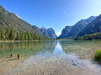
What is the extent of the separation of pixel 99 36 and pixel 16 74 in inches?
8462

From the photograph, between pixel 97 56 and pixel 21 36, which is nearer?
pixel 97 56

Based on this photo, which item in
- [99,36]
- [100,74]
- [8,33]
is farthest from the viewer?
[99,36]

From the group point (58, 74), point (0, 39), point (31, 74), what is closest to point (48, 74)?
point (58, 74)

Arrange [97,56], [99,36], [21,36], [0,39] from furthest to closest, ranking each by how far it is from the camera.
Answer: [99,36] → [21,36] → [0,39] → [97,56]

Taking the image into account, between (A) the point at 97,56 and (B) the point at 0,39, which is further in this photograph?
(B) the point at 0,39

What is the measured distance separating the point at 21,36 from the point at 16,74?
4798 inches

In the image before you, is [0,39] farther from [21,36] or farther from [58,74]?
[58,74]

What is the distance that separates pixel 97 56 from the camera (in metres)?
14.0

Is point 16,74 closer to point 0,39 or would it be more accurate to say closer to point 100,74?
point 100,74

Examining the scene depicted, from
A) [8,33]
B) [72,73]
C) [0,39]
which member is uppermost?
[8,33]

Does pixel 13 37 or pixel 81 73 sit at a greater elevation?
pixel 13 37

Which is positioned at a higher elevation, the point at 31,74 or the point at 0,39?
the point at 0,39

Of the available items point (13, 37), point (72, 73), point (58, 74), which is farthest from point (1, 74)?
point (13, 37)

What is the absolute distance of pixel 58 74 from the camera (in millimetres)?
8336
